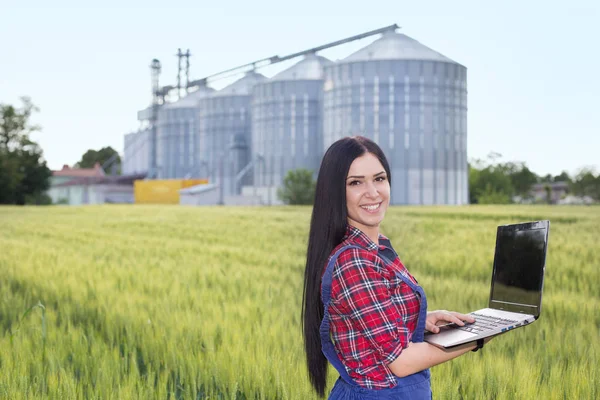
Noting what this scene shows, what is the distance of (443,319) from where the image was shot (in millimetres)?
2547

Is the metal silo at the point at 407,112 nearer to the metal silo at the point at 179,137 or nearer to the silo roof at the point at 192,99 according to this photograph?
the metal silo at the point at 179,137

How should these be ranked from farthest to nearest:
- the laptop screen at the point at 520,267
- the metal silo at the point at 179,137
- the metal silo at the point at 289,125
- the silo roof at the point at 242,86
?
the metal silo at the point at 179,137 < the silo roof at the point at 242,86 < the metal silo at the point at 289,125 < the laptop screen at the point at 520,267

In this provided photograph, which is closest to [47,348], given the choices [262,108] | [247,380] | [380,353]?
[247,380]

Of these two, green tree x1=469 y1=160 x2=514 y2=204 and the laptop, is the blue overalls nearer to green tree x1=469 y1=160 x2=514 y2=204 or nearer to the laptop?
the laptop

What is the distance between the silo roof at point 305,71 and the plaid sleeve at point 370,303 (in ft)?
169

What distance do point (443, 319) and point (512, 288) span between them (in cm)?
28

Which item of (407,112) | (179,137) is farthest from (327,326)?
(179,137)

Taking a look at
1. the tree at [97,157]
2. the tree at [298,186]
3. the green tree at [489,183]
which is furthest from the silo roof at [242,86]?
the tree at [97,157]

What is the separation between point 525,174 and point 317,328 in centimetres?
7554

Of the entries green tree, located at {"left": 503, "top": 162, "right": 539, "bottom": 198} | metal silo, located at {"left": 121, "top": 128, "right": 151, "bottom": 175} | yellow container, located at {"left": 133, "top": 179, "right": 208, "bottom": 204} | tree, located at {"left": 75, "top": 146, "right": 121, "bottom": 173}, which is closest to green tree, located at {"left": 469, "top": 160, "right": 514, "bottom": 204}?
green tree, located at {"left": 503, "top": 162, "right": 539, "bottom": 198}

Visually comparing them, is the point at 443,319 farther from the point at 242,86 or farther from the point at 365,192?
the point at 242,86

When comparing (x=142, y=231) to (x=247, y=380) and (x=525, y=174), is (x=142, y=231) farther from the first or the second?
(x=525, y=174)

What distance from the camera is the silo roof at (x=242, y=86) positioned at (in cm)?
6128

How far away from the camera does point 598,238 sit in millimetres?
11227
